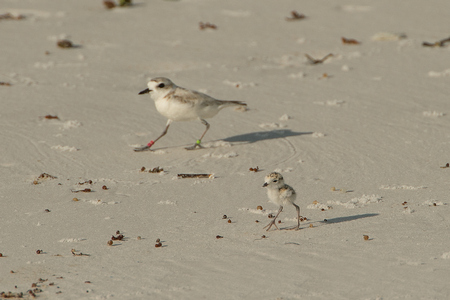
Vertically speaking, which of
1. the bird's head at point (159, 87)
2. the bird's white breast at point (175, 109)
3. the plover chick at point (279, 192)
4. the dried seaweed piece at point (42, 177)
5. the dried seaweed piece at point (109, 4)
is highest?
the plover chick at point (279, 192)

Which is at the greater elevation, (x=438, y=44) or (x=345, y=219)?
(x=345, y=219)

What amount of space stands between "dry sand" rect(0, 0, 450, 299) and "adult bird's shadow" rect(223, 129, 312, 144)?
0.14 ft

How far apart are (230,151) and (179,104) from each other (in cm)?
104

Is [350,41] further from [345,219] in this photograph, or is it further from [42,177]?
[42,177]

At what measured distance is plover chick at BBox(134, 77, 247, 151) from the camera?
30.2 feet

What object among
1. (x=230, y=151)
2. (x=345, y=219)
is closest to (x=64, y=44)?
(x=230, y=151)

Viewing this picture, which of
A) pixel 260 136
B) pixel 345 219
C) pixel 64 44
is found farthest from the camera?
pixel 64 44

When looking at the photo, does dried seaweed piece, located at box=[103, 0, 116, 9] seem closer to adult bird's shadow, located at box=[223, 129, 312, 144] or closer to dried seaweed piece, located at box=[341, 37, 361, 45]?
dried seaweed piece, located at box=[341, 37, 361, 45]

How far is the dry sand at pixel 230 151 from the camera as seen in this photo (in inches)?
204

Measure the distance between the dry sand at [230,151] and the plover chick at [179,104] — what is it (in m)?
0.46

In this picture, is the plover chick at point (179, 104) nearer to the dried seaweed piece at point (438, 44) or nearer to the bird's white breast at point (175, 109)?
the bird's white breast at point (175, 109)

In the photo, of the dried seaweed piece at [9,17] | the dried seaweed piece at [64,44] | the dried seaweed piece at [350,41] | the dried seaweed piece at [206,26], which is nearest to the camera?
the dried seaweed piece at [64,44]

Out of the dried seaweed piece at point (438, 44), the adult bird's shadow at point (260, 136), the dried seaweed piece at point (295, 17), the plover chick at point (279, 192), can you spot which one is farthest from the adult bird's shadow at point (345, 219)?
the dried seaweed piece at point (295, 17)

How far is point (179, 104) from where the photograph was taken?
920 cm
